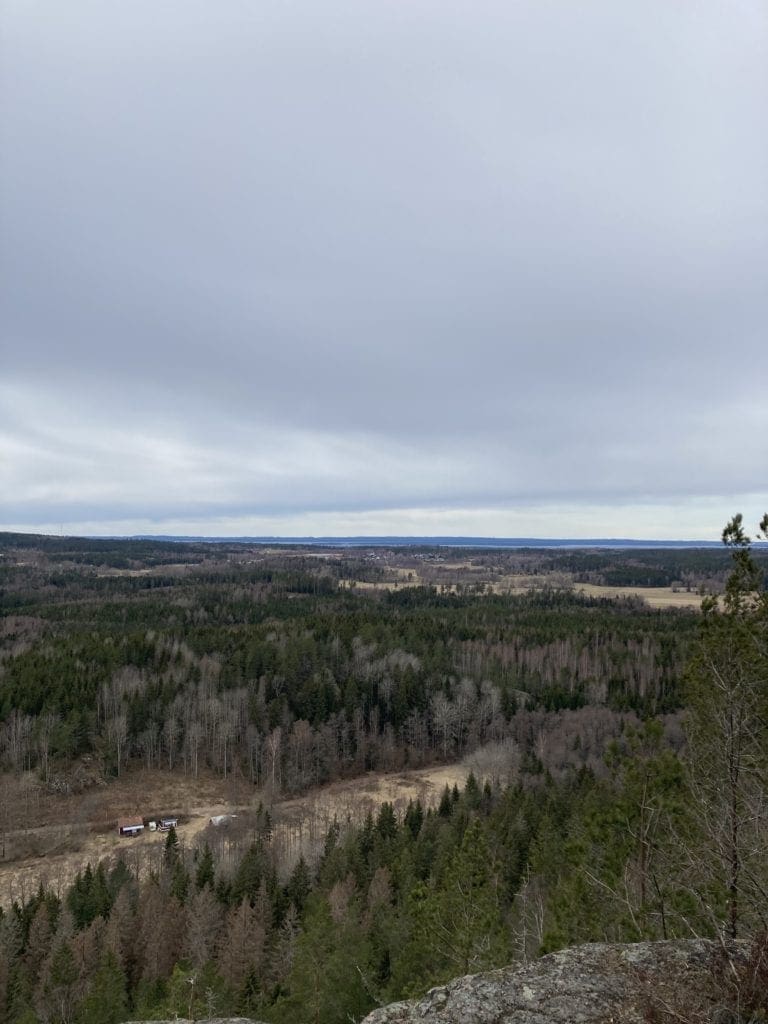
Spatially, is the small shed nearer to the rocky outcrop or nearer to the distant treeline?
the distant treeline

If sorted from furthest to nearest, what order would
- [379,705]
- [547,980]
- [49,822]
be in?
1. [379,705]
2. [49,822]
3. [547,980]

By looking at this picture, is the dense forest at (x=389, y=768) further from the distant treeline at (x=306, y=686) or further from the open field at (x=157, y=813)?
the open field at (x=157, y=813)

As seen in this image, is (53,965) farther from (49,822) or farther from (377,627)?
(377,627)

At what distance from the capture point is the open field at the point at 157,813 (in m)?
46.5

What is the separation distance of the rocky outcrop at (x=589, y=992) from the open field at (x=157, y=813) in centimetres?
4291

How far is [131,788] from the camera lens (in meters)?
65.4

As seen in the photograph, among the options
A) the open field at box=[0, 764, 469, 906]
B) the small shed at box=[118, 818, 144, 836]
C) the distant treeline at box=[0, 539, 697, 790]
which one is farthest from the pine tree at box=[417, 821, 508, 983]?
the distant treeline at box=[0, 539, 697, 790]

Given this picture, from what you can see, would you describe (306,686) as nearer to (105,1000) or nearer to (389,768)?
(389,768)

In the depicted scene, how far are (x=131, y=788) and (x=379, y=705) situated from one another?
118 ft

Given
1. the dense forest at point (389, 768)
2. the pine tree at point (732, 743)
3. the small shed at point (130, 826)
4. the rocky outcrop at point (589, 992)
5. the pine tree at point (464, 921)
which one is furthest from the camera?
the small shed at point (130, 826)

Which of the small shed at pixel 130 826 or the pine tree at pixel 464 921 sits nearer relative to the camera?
the pine tree at pixel 464 921

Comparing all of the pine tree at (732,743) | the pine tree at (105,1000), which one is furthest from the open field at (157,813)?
the pine tree at (732,743)

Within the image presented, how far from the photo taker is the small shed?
5319 centimetres

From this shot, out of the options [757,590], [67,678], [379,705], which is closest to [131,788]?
[67,678]
